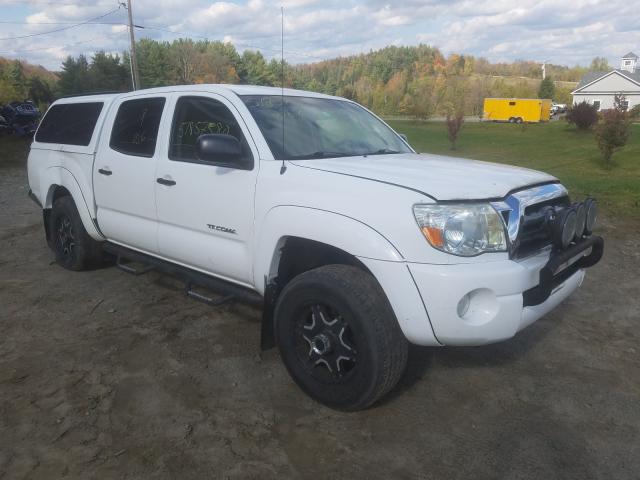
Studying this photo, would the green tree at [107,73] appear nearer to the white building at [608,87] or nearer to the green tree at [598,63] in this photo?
the white building at [608,87]

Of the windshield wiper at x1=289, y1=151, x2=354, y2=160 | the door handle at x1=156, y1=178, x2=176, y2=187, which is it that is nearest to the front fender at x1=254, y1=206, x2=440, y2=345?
the windshield wiper at x1=289, y1=151, x2=354, y2=160

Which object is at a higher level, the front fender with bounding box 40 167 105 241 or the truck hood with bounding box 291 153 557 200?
the truck hood with bounding box 291 153 557 200

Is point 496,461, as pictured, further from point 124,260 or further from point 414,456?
point 124,260

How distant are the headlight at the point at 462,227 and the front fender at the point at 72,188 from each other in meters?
3.55

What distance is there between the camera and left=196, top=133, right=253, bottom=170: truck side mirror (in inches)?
131

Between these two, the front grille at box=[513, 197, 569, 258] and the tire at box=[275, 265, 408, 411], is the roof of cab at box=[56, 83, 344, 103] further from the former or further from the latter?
the front grille at box=[513, 197, 569, 258]

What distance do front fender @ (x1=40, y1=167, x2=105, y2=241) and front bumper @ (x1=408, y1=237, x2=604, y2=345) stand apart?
11.7 ft

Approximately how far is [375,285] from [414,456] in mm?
910

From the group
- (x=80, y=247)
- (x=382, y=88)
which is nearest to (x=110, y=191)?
(x=80, y=247)

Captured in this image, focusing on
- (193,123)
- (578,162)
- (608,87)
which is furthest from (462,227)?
(608,87)

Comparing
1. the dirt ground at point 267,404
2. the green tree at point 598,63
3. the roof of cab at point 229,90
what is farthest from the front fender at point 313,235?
the green tree at point 598,63

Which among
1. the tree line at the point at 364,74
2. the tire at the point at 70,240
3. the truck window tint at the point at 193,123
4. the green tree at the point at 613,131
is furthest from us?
the tree line at the point at 364,74

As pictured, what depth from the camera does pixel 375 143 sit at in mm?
4254

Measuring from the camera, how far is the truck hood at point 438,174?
2.88 metres
